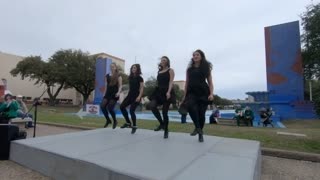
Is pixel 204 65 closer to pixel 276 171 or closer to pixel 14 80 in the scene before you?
pixel 276 171

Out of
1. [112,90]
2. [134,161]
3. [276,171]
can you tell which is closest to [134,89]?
[112,90]

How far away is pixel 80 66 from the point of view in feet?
121

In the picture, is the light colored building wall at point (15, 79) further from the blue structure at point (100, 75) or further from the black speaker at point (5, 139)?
the black speaker at point (5, 139)

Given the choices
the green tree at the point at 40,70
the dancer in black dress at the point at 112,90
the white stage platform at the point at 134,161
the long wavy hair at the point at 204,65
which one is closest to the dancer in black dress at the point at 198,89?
the long wavy hair at the point at 204,65

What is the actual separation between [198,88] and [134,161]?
188cm

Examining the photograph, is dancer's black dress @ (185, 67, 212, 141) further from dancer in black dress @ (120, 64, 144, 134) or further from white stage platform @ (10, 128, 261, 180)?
dancer in black dress @ (120, 64, 144, 134)

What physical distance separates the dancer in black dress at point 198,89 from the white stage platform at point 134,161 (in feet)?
1.95

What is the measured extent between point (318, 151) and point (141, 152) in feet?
12.2

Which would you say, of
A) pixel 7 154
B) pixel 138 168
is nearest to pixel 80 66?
pixel 7 154

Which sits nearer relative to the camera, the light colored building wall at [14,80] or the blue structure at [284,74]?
the blue structure at [284,74]

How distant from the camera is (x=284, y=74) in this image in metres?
16.8

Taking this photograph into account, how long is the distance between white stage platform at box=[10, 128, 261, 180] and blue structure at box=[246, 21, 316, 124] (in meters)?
14.8

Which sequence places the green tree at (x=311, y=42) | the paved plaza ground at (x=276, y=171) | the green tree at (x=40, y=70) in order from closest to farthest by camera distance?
1. the paved plaza ground at (x=276, y=171)
2. the green tree at (x=311, y=42)
3. the green tree at (x=40, y=70)

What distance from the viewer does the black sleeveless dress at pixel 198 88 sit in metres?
4.08
